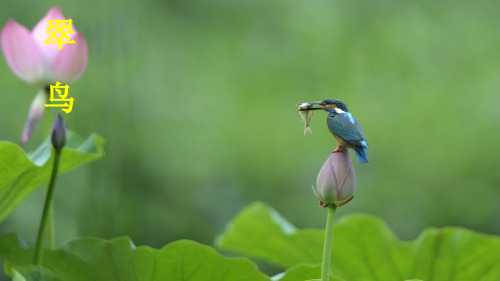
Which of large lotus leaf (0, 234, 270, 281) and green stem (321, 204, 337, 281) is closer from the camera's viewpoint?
green stem (321, 204, 337, 281)

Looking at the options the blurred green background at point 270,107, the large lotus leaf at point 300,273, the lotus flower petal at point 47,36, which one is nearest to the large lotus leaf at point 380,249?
the large lotus leaf at point 300,273

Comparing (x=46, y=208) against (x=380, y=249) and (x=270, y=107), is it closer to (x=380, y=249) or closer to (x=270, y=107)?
(x=380, y=249)

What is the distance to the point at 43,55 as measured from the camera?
0.69 metres

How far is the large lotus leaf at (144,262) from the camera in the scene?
21.5 inches

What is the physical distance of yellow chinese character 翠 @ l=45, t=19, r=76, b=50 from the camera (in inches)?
26.8

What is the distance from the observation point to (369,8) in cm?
329

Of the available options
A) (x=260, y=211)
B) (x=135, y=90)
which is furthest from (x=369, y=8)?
(x=260, y=211)

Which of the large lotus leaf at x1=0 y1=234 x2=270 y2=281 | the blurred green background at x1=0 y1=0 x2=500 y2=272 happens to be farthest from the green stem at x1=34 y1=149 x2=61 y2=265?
the blurred green background at x1=0 y1=0 x2=500 y2=272

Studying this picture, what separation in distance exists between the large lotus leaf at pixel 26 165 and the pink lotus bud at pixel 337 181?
0.81 ft

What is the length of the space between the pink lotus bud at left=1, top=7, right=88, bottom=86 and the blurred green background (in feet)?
3.63

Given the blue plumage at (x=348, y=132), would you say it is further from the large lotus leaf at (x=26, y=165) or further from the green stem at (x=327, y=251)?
the large lotus leaf at (x=26, y=165)

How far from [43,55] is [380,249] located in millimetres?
372

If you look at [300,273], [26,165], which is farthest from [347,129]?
[26,165]

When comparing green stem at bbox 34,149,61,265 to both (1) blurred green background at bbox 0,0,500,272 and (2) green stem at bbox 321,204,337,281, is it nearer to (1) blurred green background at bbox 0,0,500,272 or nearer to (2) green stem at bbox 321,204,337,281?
(2) green stem at bbox 321,204,337,281
